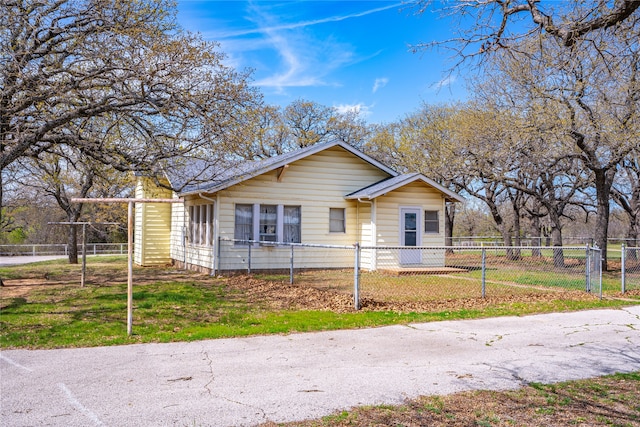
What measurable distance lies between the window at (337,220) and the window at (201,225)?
4.48 meters

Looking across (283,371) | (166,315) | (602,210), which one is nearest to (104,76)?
(166,315)

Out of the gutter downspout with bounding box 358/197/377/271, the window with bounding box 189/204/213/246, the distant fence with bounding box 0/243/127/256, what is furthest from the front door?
the distant fence with bounding box 0/243/127/256

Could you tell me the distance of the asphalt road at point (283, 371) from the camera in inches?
182

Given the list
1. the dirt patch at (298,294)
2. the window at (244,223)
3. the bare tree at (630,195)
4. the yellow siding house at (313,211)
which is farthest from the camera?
the bare tree at (630,195)

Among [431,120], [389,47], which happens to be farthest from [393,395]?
[431,120]

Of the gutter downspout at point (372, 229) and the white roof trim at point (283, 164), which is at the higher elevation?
the white roof trim at point (283, 164)

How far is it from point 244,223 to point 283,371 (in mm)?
11952

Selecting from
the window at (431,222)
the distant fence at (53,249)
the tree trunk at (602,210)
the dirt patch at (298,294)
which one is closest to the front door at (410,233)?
the window at (431,222)

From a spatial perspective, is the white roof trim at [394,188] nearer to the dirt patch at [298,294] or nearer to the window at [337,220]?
the window at [337,220]

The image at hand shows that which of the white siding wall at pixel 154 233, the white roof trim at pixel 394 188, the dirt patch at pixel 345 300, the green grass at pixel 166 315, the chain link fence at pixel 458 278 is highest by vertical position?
the white roof trim at pixel 394 188

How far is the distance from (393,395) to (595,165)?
16.7 m

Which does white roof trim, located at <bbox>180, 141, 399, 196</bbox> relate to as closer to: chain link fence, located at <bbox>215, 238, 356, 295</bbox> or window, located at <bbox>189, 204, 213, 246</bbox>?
window, located at <bbox>189, 204, 213, 246</bbox>

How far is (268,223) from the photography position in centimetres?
1800

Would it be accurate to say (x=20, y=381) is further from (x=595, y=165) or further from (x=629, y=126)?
(x=595, y=165)
